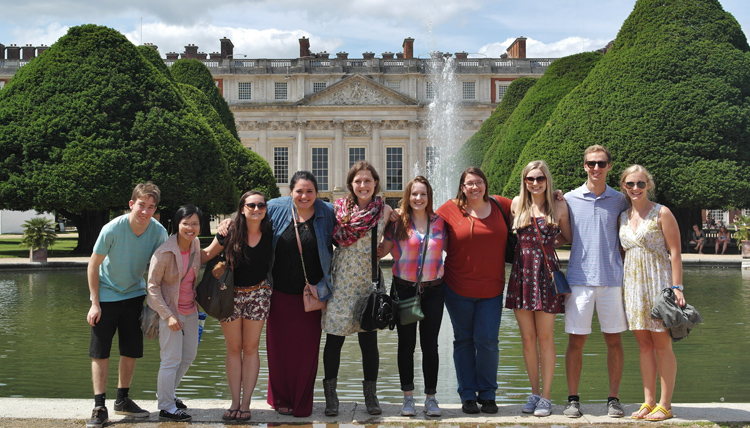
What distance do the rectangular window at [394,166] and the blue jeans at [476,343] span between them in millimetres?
44748

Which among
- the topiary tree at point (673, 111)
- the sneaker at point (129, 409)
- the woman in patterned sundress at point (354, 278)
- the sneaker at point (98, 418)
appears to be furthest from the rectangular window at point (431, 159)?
the sneaker at point (98, 418)

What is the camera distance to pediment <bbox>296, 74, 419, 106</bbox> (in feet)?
157

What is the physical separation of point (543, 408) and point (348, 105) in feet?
148

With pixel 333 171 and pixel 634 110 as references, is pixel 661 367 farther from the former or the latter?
pixel 333 171

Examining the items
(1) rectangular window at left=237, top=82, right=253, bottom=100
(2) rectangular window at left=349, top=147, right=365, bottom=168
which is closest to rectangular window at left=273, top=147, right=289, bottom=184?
(1) rectangular window at left=237, top=82, right=253, bottom=100

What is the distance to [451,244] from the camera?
4.69m

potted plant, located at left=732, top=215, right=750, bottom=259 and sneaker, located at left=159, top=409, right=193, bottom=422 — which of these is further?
potted plant, located at left=732, top=215, right=750, bottom=259

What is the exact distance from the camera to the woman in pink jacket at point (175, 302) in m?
4.32

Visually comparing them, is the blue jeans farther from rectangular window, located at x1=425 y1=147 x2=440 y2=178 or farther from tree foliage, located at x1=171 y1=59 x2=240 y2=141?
rectangular window, located at x1=425 y1=147 x2=440 y2=178

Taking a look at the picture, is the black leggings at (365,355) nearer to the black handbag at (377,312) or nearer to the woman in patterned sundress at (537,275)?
the black handbag at (377,312)

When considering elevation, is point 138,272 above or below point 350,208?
below

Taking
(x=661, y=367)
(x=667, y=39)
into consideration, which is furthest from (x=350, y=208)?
(x=667, y=39)

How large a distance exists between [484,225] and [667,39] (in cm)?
1894

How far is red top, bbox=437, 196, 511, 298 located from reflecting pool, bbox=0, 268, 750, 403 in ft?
3.95
